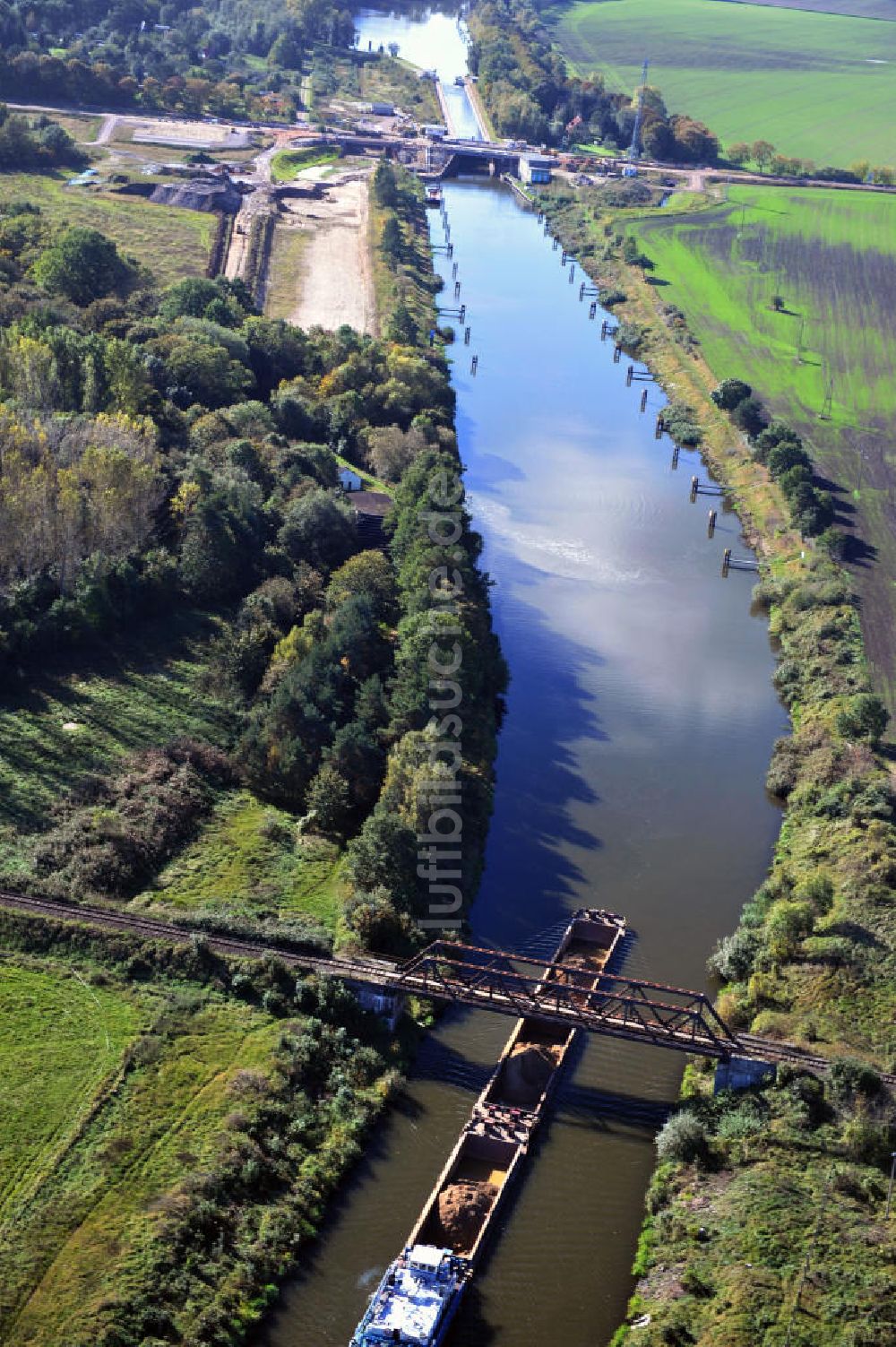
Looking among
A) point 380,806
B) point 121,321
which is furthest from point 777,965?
point 121,321

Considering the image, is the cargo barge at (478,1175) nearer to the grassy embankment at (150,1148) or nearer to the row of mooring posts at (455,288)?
the grassy embankment at (150,1148)

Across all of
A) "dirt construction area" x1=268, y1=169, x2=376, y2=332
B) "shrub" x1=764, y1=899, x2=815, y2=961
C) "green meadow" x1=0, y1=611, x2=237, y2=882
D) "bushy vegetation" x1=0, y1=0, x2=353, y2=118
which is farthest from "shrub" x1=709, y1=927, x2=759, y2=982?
"bushy vegetation" x1=0, y1=0, x2=353, y2=118

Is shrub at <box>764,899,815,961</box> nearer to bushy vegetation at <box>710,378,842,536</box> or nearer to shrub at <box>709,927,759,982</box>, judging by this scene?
shrub at <box>709,927,759,982</box>

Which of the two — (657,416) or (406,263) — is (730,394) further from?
(406,263)

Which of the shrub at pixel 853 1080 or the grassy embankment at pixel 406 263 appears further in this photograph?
the grassy embankment at pixel 406 263

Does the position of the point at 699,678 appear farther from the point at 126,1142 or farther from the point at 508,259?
the point at 508,259

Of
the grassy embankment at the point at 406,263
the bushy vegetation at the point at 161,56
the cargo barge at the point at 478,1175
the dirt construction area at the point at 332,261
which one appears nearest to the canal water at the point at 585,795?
the cargo barge at the point at 478,1175

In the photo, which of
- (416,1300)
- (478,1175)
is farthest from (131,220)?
(416,1300)
